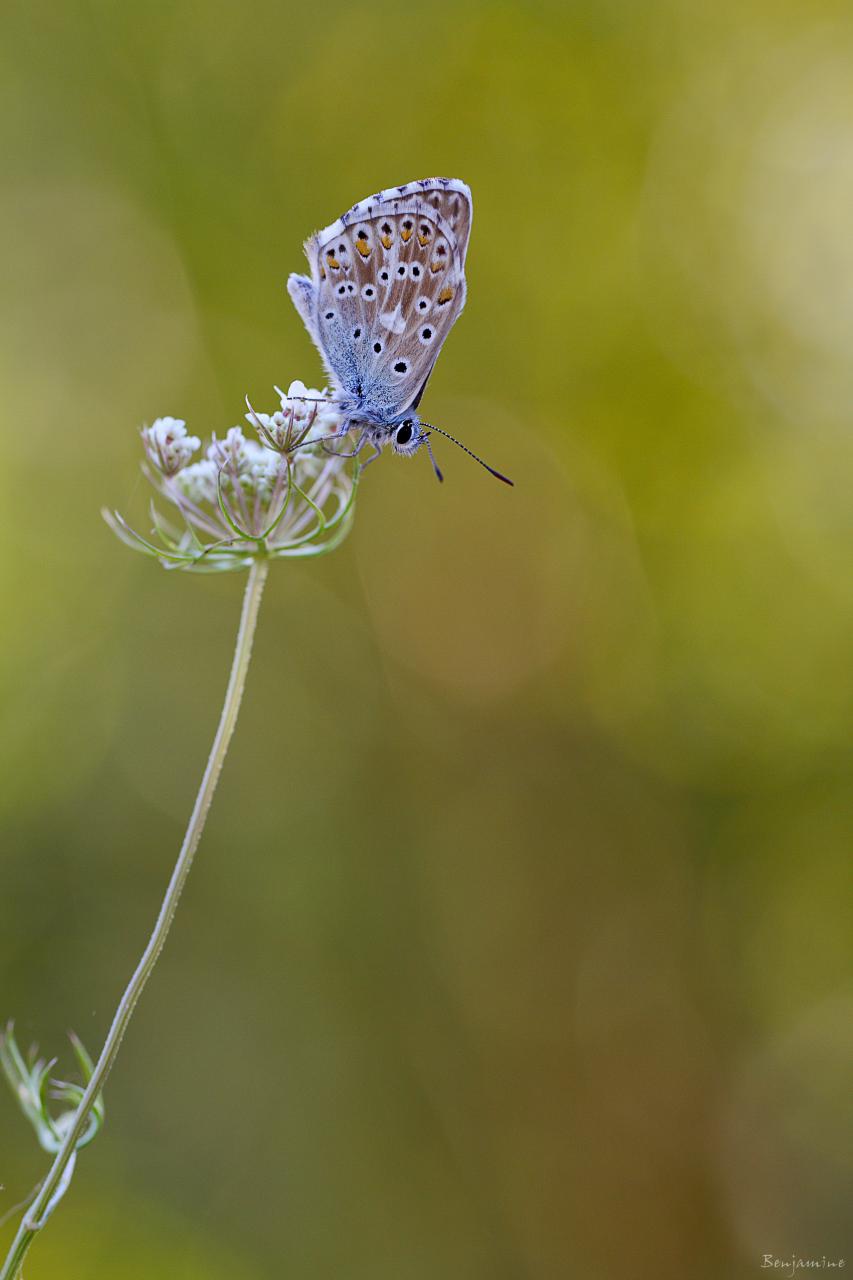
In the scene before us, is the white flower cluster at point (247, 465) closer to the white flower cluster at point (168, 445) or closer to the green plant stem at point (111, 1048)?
the white flower cluster at point (168, 445)

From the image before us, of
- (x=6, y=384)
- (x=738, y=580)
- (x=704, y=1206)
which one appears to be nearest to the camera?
(x=704, y=1206)

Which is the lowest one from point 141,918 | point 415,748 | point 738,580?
point 141,918

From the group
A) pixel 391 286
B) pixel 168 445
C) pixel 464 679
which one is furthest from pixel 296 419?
pixel 464 679

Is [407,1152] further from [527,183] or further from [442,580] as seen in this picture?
[527,183]

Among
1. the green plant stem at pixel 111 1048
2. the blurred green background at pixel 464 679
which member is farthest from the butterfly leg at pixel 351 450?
the blurred green background at pixel 464 679

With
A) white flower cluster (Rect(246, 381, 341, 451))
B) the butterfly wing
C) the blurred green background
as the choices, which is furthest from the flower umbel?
the blurred green background

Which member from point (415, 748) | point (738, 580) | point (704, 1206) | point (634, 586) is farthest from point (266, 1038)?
point (738, 580)

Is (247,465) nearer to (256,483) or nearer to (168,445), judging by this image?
(256,483)
